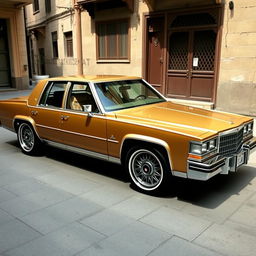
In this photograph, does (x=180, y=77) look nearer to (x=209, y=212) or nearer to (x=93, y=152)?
(x=93, y=152)

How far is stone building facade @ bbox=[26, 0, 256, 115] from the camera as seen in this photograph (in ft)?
29.6

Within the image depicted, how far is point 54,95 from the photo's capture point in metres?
5.61

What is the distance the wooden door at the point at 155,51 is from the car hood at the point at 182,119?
6953 millimetres

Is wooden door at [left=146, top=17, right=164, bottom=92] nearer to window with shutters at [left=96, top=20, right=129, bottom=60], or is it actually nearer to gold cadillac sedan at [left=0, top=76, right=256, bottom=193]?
window with shutters at [left=96, top=20, right=129, bottom=60]

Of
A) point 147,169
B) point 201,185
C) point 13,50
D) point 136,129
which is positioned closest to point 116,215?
point 147,169

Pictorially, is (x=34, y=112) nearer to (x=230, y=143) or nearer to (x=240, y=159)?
(x=230, y=143)

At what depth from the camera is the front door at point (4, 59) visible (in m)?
15.6

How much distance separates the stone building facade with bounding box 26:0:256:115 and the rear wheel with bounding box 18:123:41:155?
6.02 meters

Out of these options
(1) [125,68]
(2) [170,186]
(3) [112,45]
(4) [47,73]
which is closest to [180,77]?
(1) [125,68]

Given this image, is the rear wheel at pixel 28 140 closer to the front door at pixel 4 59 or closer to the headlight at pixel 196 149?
the headlight at pixel 196 149

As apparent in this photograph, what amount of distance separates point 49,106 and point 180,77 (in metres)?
6.57

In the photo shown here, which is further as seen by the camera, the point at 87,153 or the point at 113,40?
the point at 113,40

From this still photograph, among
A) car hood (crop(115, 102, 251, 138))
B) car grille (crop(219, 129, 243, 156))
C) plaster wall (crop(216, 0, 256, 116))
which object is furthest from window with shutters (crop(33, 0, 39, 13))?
car grille (crop(219, 129, 243, 156))

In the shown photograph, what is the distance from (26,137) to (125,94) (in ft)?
8.19
